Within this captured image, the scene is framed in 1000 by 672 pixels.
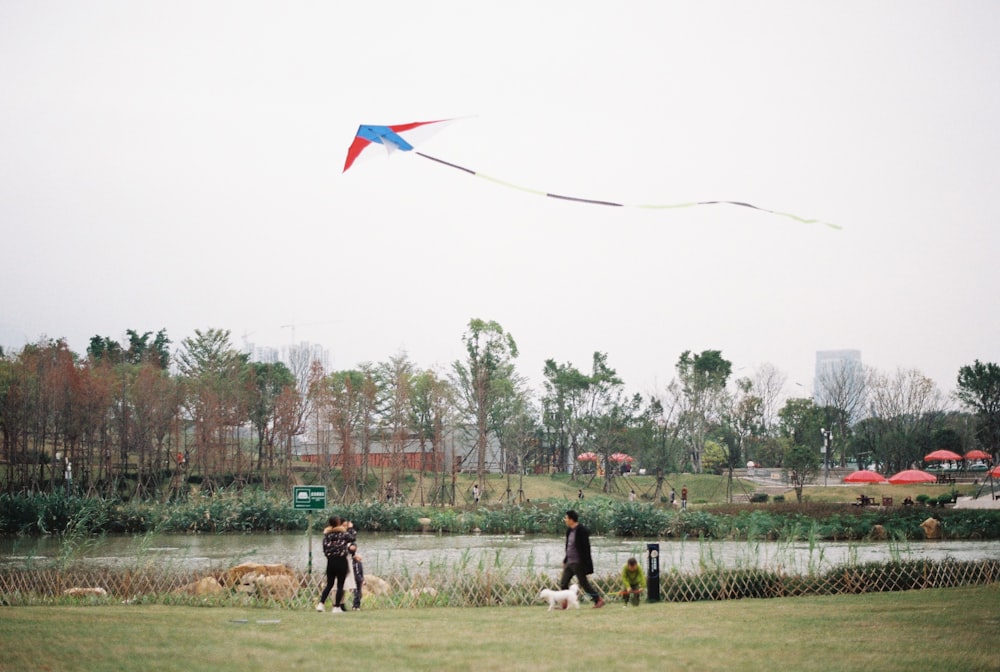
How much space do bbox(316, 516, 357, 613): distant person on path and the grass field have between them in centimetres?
45

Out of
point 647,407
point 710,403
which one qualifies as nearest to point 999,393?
point 710,403

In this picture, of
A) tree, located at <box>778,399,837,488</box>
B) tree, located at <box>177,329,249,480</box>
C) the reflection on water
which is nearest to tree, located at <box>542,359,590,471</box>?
tree, located at <box>778,399,837,488</box>

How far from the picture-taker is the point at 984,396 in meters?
66.8

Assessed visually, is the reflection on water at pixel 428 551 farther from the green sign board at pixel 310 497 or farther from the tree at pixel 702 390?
the tree at pixel 702 390

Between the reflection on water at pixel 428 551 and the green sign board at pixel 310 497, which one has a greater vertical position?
the green sign board at pixel 310 497

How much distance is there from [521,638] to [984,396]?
220 feet

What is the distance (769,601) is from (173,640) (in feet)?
28.3

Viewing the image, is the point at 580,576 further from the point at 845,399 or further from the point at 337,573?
the point at 845,399

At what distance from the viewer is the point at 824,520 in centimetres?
3409

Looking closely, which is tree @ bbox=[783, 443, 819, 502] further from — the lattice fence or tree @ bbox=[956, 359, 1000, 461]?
the lattice fence

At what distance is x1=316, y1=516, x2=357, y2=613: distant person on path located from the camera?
12.3 meters

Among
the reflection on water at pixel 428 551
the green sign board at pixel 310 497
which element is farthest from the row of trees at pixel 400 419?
the green sign board at pixel 310 497

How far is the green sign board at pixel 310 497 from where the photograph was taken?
17172 mm

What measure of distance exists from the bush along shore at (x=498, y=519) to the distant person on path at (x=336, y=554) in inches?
871
